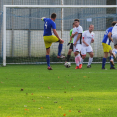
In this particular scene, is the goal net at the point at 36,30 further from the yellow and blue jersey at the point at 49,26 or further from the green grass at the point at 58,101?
the green grass at the point at 58,101

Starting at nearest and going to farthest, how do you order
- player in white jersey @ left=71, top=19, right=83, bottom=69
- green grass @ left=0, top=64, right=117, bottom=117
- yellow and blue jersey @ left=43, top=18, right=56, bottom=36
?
green grass @ left=0, top=64, right=117, bottom=117
yellow and blue jersey @ left=43, top=18, right=56, bottom=36
player in white jersey @ left=71, top=19, right=83, bottom=69

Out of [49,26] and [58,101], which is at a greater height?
A: [49,26]

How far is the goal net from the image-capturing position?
15258 millimetres

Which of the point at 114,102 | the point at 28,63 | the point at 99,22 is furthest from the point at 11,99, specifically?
the point at 99,22

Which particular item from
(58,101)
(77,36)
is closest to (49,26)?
(77,36)

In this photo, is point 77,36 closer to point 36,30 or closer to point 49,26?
point 49,26

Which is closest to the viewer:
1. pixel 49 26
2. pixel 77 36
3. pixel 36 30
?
pixel 49 26

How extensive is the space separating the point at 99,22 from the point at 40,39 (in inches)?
126

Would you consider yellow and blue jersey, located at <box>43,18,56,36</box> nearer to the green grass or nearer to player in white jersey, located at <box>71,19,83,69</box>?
player in white jersey, located at <box>71,19,83,69</box>

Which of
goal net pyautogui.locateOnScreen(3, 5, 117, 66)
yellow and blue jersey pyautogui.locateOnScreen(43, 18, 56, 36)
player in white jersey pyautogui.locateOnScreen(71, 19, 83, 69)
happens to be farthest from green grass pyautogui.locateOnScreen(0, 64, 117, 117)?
goal net pyautogui.locateOnScreen(3, 5, 117, 66)

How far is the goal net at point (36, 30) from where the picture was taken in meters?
15.3

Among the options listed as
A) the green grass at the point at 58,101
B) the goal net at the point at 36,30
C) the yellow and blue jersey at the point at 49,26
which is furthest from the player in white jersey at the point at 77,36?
the green grass at the point at 58,101

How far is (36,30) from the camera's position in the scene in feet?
52.5

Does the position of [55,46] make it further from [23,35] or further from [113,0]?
[113,0]
